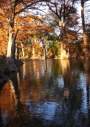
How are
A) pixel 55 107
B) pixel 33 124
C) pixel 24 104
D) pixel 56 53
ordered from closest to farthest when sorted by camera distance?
pixel 33 124 < pixel 55 107 < pixel 24 104 < pixel 56 53

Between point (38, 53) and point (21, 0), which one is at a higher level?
point (21, 0)

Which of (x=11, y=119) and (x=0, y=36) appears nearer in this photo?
(x=11, y=119)

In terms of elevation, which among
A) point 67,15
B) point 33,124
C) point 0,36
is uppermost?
point 67,15

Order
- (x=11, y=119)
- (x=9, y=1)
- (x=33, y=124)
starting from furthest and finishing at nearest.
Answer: (x=9, y=1) < (x=11, y=119) < (x=33, y=124)

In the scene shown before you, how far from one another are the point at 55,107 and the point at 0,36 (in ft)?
84.1

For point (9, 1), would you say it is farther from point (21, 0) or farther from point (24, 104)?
point (24, 104)

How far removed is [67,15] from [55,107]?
115ft

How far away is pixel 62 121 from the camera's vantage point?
3.79 meters

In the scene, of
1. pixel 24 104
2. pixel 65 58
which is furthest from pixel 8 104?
pixel 65 58

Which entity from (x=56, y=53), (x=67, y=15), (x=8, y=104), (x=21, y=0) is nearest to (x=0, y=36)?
(x=21, y=0)

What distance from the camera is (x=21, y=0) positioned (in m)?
16.1

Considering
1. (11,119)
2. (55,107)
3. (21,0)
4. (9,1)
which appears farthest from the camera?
(21,0)

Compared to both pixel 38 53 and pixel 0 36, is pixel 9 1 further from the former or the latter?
pixel 38 53

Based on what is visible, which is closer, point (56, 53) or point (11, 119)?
point (11, 119)
